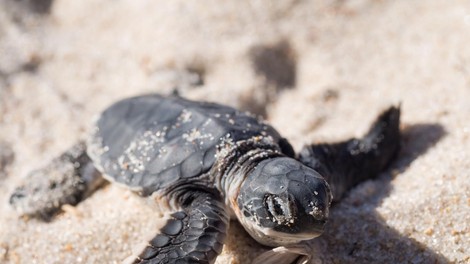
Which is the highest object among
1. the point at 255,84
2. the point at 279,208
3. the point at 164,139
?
the point at 164,139

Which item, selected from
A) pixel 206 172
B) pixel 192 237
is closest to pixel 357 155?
pixel 206 172

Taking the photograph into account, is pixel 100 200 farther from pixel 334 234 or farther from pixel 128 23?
pixel 128 23

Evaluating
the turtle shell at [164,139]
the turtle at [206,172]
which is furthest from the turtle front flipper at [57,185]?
the turtle shell at [164,139]

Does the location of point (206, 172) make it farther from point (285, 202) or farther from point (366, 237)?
point (366, 237)

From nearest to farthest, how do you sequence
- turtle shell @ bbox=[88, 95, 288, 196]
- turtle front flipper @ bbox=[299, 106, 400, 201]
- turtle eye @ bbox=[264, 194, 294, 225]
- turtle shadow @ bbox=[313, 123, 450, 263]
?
turtle eye @ bbox=[264, 194, 294, 225] < turtle shadow @ bbox=[313, 123, 450, 263] < turtle shell @ bbox=[88, 95, 288, 196] < turtle front flipper @ bbox=[299, 106, 400, 201]

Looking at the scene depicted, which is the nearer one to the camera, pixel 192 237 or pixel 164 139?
pixel 192 237

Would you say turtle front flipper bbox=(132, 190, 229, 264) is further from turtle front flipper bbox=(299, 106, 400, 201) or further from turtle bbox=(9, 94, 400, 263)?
turtle front flipper bbox=(299, 106, 400, 201)

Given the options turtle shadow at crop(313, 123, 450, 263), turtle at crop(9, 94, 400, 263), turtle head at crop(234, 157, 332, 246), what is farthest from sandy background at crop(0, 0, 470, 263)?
turtle head at crop(234, 157, 332, 246)

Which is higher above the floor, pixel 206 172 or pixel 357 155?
pixel 206 172
